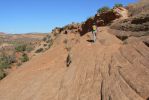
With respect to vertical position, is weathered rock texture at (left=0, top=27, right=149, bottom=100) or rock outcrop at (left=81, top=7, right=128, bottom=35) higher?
rock outcrop at (left=81, top=7, right=128, bottom=35)

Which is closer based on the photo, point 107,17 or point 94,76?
point 94,76

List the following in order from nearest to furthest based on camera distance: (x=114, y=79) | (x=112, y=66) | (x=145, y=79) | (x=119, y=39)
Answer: (x=145, y=79), (x=114, y=79), (x=112, y=66), (x=119, y=39)

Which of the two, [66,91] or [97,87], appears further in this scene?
[66,91]

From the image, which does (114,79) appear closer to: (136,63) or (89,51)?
(136,63)

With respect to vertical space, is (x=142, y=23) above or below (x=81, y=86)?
above

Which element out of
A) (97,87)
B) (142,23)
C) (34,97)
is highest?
(142,23)

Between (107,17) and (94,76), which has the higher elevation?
(107,17)

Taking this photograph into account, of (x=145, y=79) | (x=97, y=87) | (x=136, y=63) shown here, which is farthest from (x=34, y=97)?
(x=145, y=79)

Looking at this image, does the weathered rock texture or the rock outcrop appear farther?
the rock outcrop

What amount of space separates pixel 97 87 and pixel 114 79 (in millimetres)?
851

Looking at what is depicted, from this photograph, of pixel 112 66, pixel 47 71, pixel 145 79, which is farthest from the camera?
pixel 47 71

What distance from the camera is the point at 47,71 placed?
65.7 feet

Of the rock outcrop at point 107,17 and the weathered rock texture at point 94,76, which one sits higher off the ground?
the rock outcrop at point 107,17

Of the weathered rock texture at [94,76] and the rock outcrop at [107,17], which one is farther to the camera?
the rock outcrop at [107,17]
